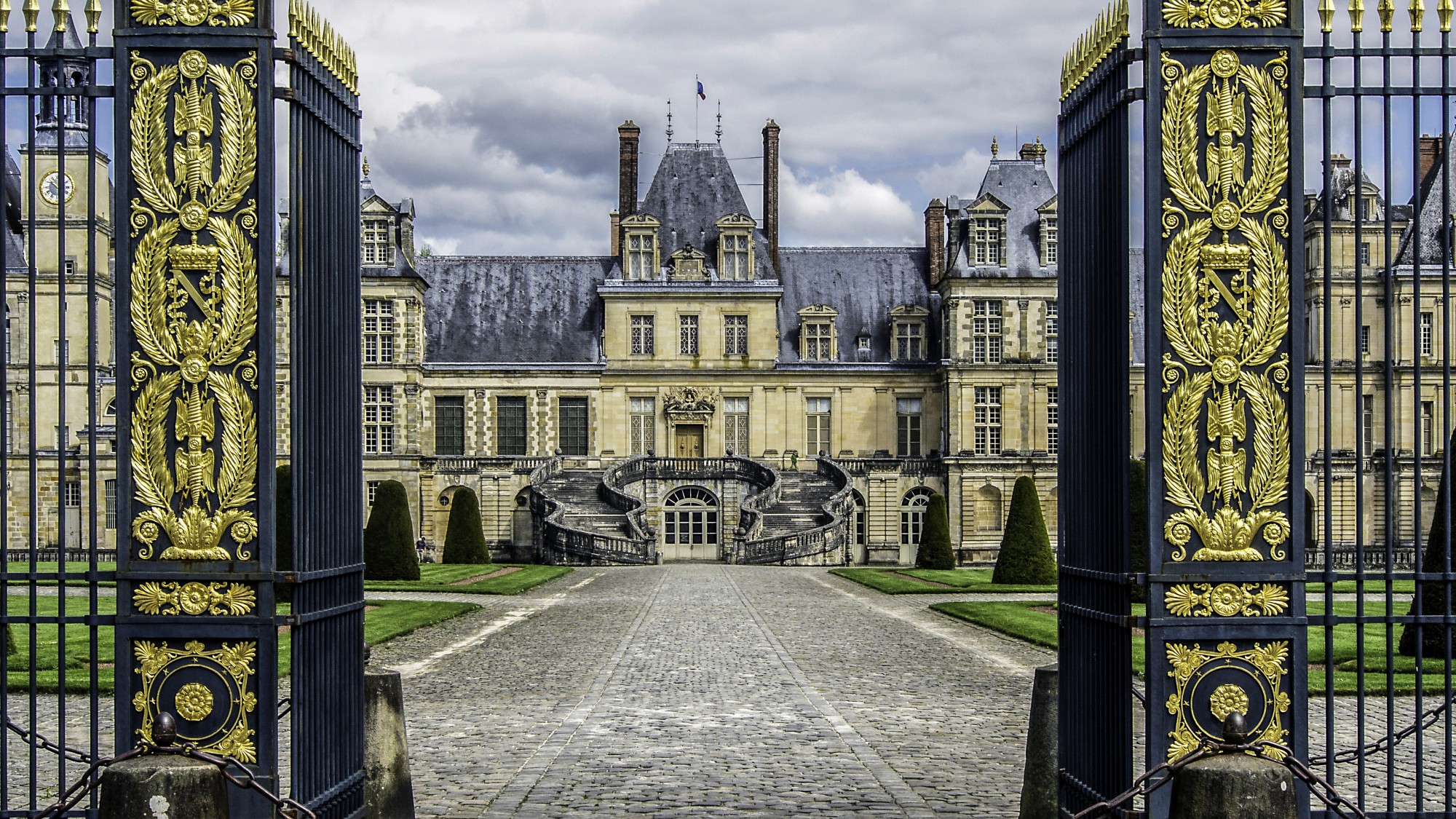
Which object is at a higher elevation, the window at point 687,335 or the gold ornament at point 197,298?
the window at point 687,335

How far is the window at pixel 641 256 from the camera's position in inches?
1673

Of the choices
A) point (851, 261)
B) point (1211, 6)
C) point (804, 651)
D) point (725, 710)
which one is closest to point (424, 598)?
point (804, 651)

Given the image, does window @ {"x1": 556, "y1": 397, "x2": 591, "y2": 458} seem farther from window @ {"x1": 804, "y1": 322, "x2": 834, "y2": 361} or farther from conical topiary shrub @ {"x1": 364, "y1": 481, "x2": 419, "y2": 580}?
conical topiary shrub @ {"x1": 364, "y1": 481, "x2": 419, "y2": 580}

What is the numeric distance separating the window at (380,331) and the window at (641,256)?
739 cm

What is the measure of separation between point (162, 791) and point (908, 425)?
1543 inches

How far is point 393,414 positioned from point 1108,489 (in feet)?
123

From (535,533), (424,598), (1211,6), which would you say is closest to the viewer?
(1211,6)

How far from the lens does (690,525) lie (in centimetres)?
3959

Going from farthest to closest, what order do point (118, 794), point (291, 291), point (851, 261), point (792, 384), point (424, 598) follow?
1. point (851, 261)
2. point (792, 384)
3. point (424, 598)
4. point (291, 291)
5. point (118, 794)

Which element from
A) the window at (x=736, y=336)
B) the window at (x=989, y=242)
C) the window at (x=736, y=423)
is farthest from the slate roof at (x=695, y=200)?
the window at (x=989, y=242)

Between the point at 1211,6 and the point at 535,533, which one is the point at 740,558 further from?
the point at 1211,6

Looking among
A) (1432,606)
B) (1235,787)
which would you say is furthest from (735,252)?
(1235,787)

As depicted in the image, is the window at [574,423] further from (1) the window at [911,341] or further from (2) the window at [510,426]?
(1) the window at [911,341]

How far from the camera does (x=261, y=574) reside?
5.19 m
